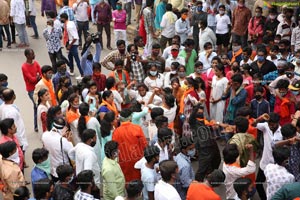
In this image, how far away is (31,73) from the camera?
33.6ft

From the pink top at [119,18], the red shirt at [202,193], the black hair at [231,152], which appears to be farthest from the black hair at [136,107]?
the pink top at [119,18]

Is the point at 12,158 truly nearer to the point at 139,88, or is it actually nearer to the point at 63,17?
the point at 139,88

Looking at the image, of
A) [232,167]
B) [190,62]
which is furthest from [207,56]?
[232,167]

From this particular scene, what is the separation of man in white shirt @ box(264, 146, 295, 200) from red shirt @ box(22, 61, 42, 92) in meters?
5.05

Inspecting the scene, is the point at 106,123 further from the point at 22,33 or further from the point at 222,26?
the point at 22,33

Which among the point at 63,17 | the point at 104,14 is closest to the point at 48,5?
the point at 104,14

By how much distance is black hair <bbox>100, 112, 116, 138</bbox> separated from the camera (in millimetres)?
7805

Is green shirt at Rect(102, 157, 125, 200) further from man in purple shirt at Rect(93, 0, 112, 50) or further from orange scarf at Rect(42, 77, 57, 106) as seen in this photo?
man in purple shirt at Rect(93, 0, 112, 50)

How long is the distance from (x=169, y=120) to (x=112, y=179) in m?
1.90

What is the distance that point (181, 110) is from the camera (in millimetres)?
9078

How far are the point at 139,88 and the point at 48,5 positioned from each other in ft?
24.5

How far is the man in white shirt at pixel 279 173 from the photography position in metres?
6.59

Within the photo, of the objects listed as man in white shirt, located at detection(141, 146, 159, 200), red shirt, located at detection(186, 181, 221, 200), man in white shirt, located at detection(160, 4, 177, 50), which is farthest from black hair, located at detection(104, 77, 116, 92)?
man in white shirt, located at detection(160, 4, 177, 50)

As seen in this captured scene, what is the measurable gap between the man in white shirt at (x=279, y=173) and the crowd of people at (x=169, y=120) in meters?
0.01
